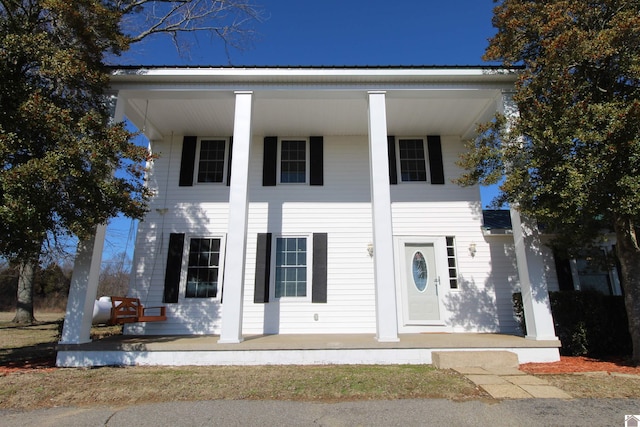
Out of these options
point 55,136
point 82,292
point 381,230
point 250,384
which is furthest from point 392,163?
point 82,292

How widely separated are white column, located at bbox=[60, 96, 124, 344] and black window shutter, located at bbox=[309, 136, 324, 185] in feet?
15.1

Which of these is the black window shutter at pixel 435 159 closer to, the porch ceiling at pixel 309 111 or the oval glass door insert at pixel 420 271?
the porch ceiling at pixel 309 111

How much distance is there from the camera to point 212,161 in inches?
365

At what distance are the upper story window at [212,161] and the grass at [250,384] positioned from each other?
186 inches

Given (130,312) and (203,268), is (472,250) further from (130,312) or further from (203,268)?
(130,312)

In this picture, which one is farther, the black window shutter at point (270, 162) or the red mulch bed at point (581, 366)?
the black window shutter at point (270, 162)

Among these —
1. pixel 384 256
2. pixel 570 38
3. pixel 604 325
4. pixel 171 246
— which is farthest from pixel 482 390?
pixel 171 246

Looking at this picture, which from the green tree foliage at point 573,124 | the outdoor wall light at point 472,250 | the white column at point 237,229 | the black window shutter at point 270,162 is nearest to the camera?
the green tree foliage at point 573,124

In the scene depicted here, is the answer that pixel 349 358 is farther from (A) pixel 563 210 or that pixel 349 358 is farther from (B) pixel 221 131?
(B) pixel 221 131

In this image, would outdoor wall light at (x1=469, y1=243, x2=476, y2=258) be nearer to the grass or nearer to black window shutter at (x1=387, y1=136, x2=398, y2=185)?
black window shutter at (x1=387, y1=136, x2=398, y2=185)

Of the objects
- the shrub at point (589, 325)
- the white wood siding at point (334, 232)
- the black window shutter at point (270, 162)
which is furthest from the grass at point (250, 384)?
the black window shutter at point (270, 162)

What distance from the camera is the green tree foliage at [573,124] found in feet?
16.5

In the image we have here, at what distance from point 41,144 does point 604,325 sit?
9817 mm

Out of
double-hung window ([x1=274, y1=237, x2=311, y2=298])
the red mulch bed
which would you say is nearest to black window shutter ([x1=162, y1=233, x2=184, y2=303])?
double-hung window ([x1=274, y1=237, x2=311, y2=298])
